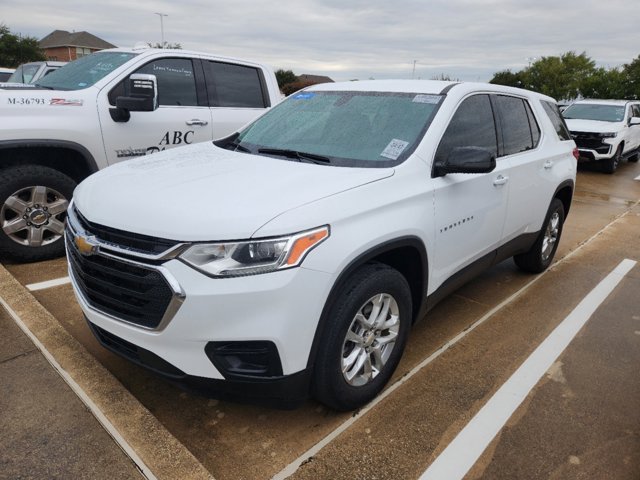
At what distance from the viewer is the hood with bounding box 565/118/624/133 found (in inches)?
465

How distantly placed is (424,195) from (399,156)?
0.86ft

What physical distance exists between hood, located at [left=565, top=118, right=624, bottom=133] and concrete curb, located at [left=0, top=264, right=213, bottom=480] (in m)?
12.5

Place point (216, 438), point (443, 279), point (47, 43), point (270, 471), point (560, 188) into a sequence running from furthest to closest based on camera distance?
1. point (47, 43)
2. point (560, 188)
3. point (443, 279)
4. point (216, 438)
5. point (270, 471)

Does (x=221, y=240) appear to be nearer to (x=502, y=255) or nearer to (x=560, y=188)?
(x=502, y=255)

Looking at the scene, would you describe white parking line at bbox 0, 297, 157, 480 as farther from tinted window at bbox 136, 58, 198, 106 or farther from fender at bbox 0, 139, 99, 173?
tinted window at bbox 136, 58, 198, 106

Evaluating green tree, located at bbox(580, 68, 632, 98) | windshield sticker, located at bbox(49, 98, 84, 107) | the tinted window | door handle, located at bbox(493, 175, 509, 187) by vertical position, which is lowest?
door handle, located at bbox(493, 175, 509, 187)

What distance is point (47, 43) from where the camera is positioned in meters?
73.7

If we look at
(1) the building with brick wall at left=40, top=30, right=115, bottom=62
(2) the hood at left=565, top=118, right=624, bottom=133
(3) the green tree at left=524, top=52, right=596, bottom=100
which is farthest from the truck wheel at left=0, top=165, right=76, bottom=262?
(1) the building with brick wall at left=40, top=30, right=115, bottom=62

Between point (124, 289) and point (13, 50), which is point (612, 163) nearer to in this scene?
point (124, 289)

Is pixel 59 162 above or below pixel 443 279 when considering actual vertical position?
above

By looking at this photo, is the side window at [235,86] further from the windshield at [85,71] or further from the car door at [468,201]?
the car door at [468,201]

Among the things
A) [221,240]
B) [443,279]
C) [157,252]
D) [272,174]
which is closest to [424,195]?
[443,279]

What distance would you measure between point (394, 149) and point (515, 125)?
168 cm

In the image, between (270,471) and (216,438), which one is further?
(216,438)
